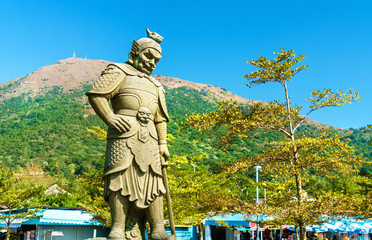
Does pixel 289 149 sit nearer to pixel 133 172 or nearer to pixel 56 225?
pixel 133 172

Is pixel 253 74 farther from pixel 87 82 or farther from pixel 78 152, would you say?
pixel 87 82

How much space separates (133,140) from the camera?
14.9 feet

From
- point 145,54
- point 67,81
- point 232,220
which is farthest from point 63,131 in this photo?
point 67,81

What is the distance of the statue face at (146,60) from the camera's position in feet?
16.4

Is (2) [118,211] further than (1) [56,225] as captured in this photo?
No

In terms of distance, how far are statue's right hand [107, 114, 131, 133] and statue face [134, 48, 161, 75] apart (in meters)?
0.89

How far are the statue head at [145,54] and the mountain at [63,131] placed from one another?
902 centimetres

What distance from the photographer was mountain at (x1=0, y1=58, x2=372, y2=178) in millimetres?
51703

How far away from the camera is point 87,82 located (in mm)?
140375

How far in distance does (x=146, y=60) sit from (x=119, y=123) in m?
1.07

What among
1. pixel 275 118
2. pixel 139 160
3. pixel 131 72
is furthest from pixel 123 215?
pixel 275 118

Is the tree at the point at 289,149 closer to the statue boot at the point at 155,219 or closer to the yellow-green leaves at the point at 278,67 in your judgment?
the yellow-green leaves at the point at 278,67

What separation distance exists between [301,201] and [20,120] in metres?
84.6

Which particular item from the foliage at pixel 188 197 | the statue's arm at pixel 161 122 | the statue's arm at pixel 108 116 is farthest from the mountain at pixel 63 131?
the statue's arm at pixel 108 116
